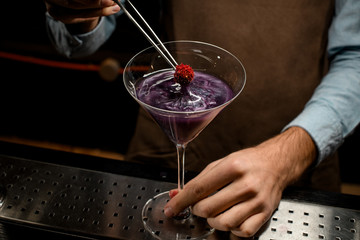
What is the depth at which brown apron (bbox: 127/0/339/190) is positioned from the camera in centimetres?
185

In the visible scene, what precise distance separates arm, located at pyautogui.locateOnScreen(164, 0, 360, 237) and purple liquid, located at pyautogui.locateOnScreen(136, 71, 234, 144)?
6.5 inches

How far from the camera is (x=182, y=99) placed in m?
1.09

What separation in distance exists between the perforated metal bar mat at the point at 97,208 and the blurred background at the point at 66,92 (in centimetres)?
155

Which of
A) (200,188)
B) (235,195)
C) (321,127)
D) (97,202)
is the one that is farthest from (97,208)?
(321,127)

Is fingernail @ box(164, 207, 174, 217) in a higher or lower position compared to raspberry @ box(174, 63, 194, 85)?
lower

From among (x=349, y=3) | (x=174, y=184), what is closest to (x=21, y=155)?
(x=174, y=184)

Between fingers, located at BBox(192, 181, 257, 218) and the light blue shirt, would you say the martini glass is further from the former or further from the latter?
the light blue shirt

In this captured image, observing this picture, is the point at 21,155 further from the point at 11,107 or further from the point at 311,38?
the point at 11,107

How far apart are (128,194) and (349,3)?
4.32ft

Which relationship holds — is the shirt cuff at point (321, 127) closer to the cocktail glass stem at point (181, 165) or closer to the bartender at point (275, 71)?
the bartender at point (275, 71)

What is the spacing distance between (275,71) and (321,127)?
20.3 inches

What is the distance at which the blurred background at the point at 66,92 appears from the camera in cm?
279

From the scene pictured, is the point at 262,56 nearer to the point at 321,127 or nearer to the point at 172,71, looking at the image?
the point at 321,127

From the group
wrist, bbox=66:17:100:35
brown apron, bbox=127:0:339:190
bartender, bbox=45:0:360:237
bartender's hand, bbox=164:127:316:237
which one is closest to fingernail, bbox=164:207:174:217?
bartender's hand, bbox=164:127:316:237
